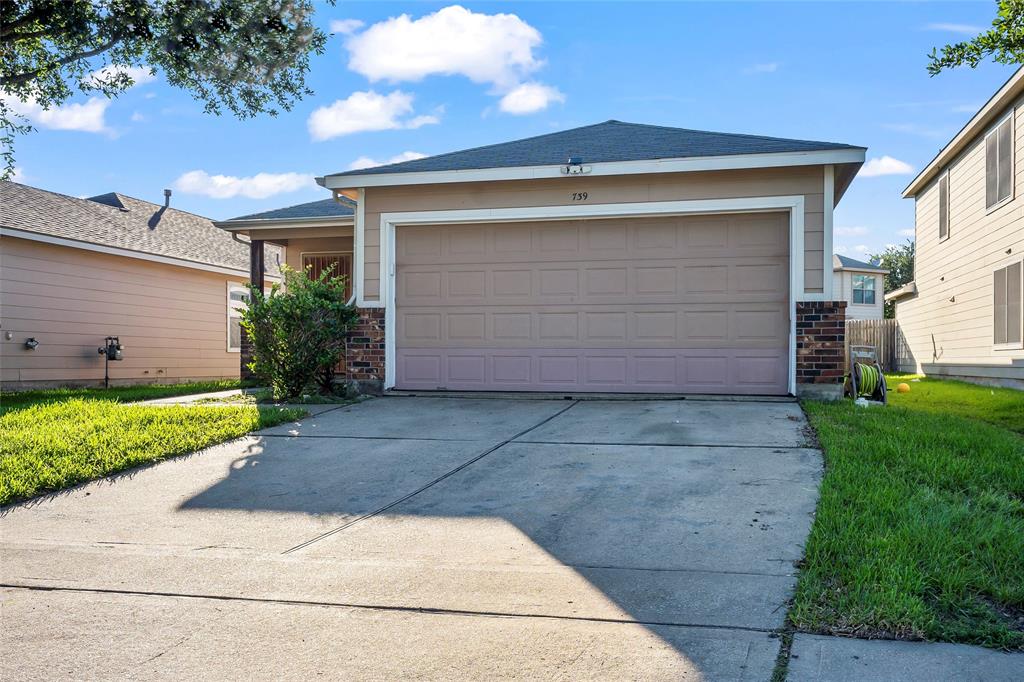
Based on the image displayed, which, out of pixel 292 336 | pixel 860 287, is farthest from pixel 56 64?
pixel 860 287

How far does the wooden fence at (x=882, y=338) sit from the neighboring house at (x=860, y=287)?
962cm

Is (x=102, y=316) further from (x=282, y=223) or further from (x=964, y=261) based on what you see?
(x=964, y=261)

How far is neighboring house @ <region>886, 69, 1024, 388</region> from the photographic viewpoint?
41.8ft

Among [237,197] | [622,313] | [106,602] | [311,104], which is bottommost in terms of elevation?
[106,602]

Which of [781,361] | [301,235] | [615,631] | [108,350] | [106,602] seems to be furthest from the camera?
[108,350]

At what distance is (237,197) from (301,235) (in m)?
3.59

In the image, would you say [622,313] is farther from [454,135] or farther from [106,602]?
[106,602]

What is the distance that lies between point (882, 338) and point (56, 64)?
20963 mm

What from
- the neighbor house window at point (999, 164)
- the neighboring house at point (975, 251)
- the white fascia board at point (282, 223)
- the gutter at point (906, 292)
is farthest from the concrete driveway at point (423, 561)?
the gutter at point (906, 292)

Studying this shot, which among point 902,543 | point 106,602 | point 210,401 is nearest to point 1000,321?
point 902,543

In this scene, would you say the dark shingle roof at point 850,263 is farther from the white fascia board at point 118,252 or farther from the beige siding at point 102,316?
the beige siding at point 102,316

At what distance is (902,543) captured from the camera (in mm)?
3740

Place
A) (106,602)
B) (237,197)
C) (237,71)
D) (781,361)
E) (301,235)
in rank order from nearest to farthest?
1. (106,602)
2. (781,361)
3. (237,71)
4. (301,235)
5. (237,197)

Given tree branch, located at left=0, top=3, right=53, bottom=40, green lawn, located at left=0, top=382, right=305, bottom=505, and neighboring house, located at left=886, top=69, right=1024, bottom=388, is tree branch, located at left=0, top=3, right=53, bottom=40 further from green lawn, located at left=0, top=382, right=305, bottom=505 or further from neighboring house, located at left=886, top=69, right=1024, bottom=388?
neighboring house, located at left=886, top=69, right=1024, bottom=388
